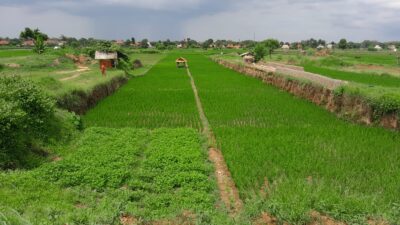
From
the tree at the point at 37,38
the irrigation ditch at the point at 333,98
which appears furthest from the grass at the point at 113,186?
the tree at the point at 37,38

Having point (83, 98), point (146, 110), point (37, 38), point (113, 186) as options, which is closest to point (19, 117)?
point (113, 186)

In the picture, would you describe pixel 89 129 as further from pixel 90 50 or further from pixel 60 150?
pixel 90 50

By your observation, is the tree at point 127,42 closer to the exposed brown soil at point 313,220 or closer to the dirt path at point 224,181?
the dirt path at point 224,181

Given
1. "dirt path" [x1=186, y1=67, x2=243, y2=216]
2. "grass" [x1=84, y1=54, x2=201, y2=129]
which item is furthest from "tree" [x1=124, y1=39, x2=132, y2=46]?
"dirt path" [x1=186, y1=67, x2=243, y2=216]

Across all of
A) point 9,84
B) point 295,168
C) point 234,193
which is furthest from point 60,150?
point 295,168

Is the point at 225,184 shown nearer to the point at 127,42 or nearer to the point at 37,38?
the point at 37,38

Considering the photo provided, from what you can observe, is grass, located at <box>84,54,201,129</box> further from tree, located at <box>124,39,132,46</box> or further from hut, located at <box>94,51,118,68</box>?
tree, located at <box>124,39,132,46</box>
